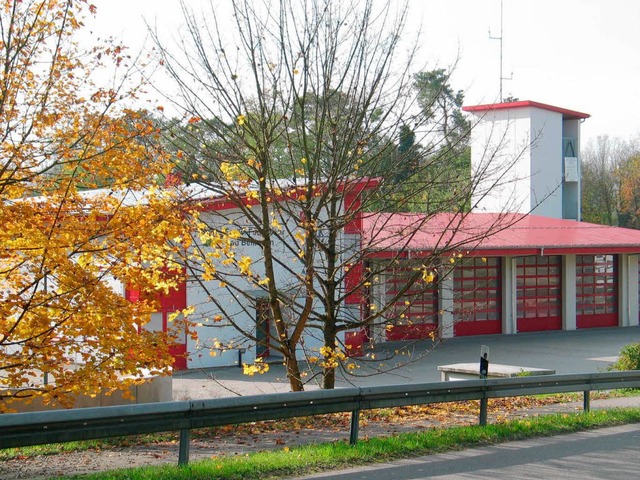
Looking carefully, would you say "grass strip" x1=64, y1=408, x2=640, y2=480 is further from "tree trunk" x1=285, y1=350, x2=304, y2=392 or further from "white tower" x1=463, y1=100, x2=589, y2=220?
"white tower" x1=463, y1=100, x2=589, y2=220

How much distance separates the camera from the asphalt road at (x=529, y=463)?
8.38m

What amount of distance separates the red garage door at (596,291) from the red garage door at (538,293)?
3.74 feet

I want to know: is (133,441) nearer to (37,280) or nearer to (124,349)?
(124,349)

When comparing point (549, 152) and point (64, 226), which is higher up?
point (549, 152)

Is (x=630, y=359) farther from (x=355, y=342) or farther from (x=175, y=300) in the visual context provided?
(x=175, y=300)

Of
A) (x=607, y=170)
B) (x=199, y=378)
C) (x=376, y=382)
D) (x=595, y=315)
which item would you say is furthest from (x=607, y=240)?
(x=607, y=170)

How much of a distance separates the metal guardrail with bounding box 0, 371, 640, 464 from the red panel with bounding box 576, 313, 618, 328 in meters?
22.2

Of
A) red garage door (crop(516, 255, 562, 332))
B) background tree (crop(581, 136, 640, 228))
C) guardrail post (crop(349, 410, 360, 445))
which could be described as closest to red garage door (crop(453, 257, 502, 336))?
red garage door (crop(516, 255, 562, 332))

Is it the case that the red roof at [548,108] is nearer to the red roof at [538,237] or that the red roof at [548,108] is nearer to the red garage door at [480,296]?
the red roof at [538,237]

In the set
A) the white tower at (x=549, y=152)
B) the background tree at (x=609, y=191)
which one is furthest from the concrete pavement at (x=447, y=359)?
the background tree at (x=609, y=191)

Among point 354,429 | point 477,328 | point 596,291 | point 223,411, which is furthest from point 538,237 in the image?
point 223,411

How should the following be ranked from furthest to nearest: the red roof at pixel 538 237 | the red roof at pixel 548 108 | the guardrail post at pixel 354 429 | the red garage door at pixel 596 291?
the red roof at pixel 548 108 → the red garage door at pixel 596 291 → the red roof at pixel 538 237 → the guardrail post at pixel 354 429

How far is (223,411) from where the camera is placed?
8766 mm

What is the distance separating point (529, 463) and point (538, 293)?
24081mm
